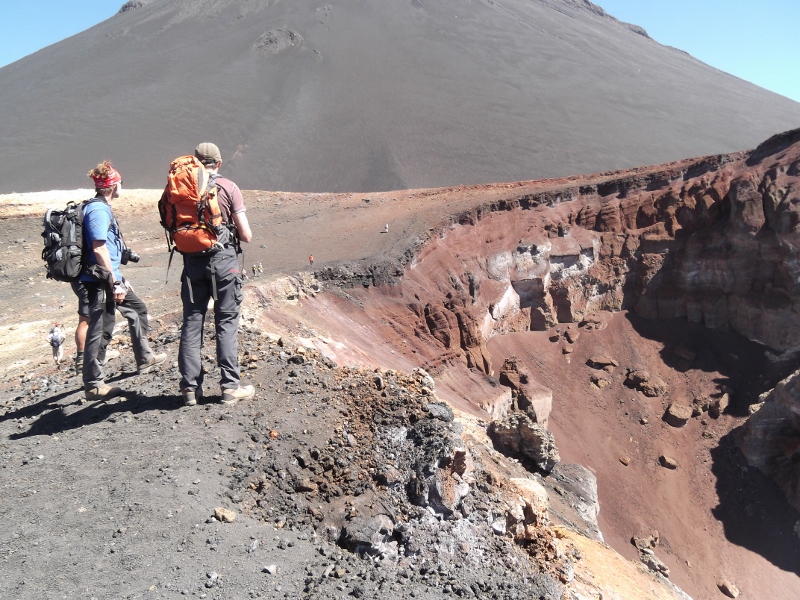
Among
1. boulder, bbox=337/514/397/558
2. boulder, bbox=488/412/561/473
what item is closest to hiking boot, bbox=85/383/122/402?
boulder, bbox=337/514/397/558

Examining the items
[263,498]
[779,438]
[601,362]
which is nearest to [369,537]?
[263,498]

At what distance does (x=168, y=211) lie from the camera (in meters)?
4.28

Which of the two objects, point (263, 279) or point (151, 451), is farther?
point (263, 279)

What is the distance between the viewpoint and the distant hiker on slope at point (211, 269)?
4.27m

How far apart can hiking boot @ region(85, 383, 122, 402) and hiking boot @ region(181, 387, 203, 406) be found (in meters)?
0.77

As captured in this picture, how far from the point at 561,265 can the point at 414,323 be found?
6.30 m

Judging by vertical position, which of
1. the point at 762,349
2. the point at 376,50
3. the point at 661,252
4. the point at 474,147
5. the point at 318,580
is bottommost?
the point at 762,349

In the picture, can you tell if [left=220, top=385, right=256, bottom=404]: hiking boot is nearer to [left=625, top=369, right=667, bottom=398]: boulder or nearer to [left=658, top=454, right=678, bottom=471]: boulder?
[left=658, top=454, right=678, bottom=471]: boulder

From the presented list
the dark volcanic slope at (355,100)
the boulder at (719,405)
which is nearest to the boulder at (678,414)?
the boulder at (719,405)

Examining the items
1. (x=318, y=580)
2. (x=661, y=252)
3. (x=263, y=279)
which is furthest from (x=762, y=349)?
(x=318, y=580)

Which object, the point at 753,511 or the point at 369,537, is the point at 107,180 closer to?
the point at 369,537

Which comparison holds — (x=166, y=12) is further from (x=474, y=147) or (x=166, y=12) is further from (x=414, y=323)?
(x=414, y=323)

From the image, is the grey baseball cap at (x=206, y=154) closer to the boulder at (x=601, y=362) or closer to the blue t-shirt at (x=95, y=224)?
the blue t-shirt at (x=95, y=224)

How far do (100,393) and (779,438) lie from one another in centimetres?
1407
